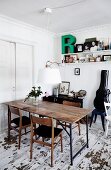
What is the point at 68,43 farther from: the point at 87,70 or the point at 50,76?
the point at 50,76

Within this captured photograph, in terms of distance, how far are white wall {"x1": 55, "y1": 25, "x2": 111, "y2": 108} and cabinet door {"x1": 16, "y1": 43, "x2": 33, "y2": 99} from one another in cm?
117

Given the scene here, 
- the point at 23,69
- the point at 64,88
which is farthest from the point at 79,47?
the point at 23,69

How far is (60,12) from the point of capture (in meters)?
3.11

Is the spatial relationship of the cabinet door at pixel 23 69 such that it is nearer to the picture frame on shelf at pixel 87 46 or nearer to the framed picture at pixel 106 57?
the picture frame on shelf at pixel 87 46

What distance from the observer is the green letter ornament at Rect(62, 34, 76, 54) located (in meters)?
4.50

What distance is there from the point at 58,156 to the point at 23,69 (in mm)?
2322

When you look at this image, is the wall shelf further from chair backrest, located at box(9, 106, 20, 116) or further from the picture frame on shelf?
chair backrest, located at box(9, 106, 20, 116)

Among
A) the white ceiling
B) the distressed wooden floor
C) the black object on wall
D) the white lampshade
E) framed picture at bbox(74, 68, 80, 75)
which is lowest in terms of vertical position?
the distressed wooden floor

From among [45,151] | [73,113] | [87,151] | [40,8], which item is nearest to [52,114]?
[73,113]

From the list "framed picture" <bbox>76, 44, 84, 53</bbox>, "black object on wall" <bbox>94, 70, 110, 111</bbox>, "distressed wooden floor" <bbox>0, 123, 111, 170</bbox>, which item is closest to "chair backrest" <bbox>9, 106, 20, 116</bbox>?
"distressed wooden floor" <bbox>0, 123, 111, 170</bbox>

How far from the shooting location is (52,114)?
259cm

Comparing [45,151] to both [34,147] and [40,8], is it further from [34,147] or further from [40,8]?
[40,8]

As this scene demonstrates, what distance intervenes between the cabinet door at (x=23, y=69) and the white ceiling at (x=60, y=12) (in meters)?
0.69

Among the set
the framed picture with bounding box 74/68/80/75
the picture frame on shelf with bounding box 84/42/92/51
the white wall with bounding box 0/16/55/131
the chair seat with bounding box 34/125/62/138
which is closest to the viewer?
the chair seat with bounding box 34/125/62/138
